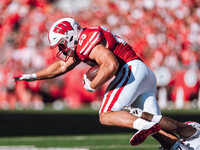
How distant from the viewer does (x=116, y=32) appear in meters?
17.4

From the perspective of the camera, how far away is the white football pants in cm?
506

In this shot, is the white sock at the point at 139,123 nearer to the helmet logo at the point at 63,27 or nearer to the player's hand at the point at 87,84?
the player's hand at the point at 87,84

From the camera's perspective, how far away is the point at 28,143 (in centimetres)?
733

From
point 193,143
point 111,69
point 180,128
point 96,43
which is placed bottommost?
point 193,143

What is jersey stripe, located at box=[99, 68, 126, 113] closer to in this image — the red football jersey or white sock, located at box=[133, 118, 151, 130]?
the red football jersey

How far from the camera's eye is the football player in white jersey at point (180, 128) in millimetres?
5012

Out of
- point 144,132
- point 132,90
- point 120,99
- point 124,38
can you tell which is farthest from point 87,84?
point 124,38

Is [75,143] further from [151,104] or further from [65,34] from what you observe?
[65,34]

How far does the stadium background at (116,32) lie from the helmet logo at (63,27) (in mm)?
10064

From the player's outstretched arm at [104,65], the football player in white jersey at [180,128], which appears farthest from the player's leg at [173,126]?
the player's outstretched arm at [104,65]

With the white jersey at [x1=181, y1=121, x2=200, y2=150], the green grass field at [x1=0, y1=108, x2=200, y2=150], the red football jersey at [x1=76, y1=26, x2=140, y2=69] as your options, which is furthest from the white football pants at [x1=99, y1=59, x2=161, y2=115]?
the green grass field at [x1=0, y1=108, x2=200, y2=150]

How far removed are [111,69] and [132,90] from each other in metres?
0.42

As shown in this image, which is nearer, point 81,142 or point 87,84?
point 87,84

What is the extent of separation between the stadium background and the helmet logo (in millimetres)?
10064
